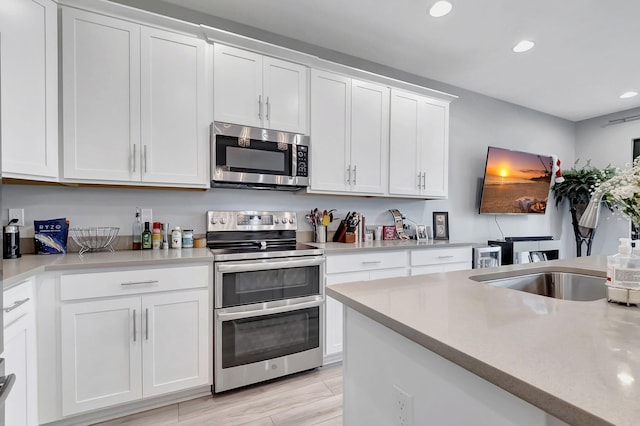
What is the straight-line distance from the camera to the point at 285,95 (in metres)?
2.58

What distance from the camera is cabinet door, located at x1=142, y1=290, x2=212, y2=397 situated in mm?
1846

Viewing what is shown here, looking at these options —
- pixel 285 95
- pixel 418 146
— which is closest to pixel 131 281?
pixel 285 95

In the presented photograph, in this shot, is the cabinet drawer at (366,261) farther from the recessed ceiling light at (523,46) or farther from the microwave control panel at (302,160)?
the recessed ceiling light at (523,46)

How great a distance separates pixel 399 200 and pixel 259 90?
1.98 metres

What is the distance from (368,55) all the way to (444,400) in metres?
3.26

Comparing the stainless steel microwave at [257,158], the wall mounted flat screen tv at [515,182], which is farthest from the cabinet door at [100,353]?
the wall mounted flat screen tv at [515,182]

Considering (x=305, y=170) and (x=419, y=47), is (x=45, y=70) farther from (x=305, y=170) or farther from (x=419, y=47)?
(x=419, y=47)

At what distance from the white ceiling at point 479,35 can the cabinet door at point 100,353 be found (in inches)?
92.9

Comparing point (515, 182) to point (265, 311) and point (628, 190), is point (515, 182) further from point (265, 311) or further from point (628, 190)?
point (265, 311)

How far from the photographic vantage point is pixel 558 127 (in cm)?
500

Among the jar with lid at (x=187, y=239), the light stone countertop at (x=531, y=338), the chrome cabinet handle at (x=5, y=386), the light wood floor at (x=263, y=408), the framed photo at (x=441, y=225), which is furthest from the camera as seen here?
the framed photo at (x=441, y=225)

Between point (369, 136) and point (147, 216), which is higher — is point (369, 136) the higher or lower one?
the higher one

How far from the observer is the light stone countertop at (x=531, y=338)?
0.47 m

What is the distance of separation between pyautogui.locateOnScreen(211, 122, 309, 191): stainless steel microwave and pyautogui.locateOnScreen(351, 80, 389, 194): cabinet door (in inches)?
21.4
